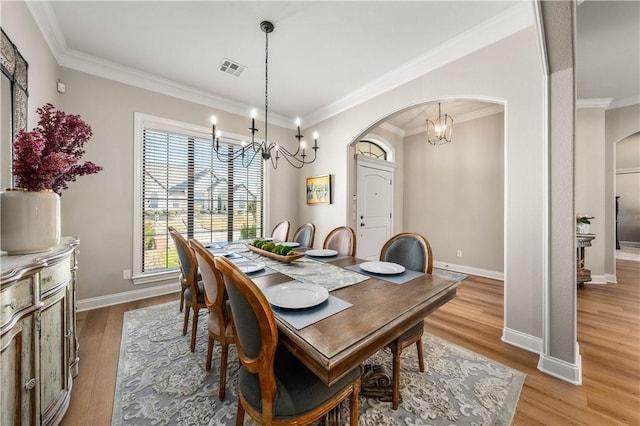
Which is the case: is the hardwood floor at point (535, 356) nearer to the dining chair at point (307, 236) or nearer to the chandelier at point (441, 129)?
the dining chair at point (307, 236)

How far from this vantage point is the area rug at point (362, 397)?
1381 millimetres

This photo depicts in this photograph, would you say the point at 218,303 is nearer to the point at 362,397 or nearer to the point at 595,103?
the point at 362,397

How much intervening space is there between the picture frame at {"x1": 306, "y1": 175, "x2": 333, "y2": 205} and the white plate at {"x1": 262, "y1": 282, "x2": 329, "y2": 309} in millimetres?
2732

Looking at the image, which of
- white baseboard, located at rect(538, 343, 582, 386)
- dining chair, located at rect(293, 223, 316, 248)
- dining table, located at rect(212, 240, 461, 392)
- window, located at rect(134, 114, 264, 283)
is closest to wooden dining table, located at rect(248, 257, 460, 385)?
dining table, located at rect(212, 240, 461, 392)

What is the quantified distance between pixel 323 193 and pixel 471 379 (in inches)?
119

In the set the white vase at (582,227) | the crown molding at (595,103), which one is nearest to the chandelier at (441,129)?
the crown molding at (595,103)

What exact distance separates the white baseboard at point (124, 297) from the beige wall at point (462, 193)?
472 cm

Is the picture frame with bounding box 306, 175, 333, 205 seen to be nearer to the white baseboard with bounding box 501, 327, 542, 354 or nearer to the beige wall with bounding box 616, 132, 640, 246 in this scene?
the white baseboard with bounding box 501, 327, 542, 354

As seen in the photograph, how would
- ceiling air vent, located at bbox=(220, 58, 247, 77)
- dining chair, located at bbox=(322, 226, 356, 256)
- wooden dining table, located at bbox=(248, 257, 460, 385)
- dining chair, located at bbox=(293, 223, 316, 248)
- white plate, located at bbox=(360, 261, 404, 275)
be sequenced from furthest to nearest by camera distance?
dining chair, located at bbox=(293, 223, 316, 248)
ceiling air vent, located at bbox=(220, 58, 247, 77)
dining chair, located at bbox=(322, 226, 356, 256)
white plate, located at bbox=(360, 261, 404, 275)
wooden dining table, located at bbox=(248, 257, 460, 385)

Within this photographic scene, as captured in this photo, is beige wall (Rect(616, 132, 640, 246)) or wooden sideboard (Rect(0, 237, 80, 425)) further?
beige wall (Rect(616, 132, 640, 246))

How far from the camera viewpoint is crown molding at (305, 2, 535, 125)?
2064 mm

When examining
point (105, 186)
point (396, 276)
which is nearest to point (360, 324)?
point (396, 276)

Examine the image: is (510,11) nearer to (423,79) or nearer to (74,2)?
(423,79)

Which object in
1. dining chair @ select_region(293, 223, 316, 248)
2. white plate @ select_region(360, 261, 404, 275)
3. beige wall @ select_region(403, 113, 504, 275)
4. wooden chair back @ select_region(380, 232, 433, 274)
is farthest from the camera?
beige wall @ select_region(403, 113, 504, 275)
